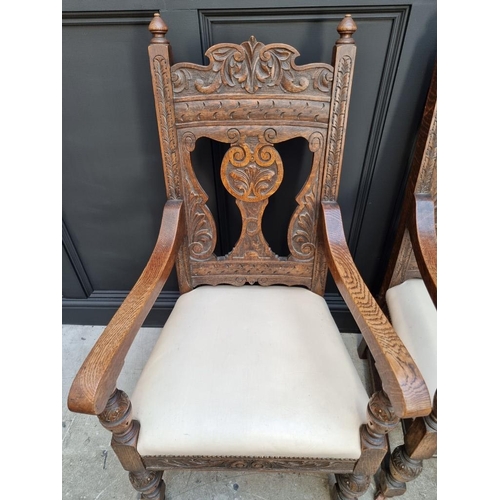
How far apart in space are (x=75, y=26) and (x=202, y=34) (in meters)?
0.36

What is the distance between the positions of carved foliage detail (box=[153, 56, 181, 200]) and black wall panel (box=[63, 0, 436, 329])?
0.68 ft

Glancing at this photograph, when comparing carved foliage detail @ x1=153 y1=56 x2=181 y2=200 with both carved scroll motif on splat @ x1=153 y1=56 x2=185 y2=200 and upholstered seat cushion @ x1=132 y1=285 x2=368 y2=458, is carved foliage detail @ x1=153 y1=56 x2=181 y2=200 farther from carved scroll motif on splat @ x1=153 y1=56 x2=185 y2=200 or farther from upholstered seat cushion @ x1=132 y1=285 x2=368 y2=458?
upholstered seat cushion @ x1=132 y1=285 x2=368 y2=458

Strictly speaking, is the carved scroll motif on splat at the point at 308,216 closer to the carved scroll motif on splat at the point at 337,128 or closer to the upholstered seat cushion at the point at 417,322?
the carved scroll motif on splat at the point at 337,128

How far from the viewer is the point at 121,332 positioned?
0.68 m

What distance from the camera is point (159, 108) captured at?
835 millimetres

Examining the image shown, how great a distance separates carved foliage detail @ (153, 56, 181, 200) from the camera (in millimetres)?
801

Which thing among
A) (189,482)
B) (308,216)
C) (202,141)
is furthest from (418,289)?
(189,482)

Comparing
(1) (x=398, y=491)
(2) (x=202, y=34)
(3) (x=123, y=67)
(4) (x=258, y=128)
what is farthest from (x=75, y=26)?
(1) (x=398, y=491)

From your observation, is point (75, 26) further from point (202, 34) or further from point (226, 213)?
point (226, 213)

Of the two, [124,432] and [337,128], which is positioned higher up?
[337,128]

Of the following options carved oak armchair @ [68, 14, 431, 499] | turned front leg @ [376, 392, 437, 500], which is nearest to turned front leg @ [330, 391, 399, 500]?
carved oak armchair @ [68, 14, 431, 499]

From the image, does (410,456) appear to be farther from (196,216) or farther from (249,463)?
(196,216)

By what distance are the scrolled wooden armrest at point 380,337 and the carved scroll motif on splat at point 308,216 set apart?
46 millimetres

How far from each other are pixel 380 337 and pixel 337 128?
1.67 feet
